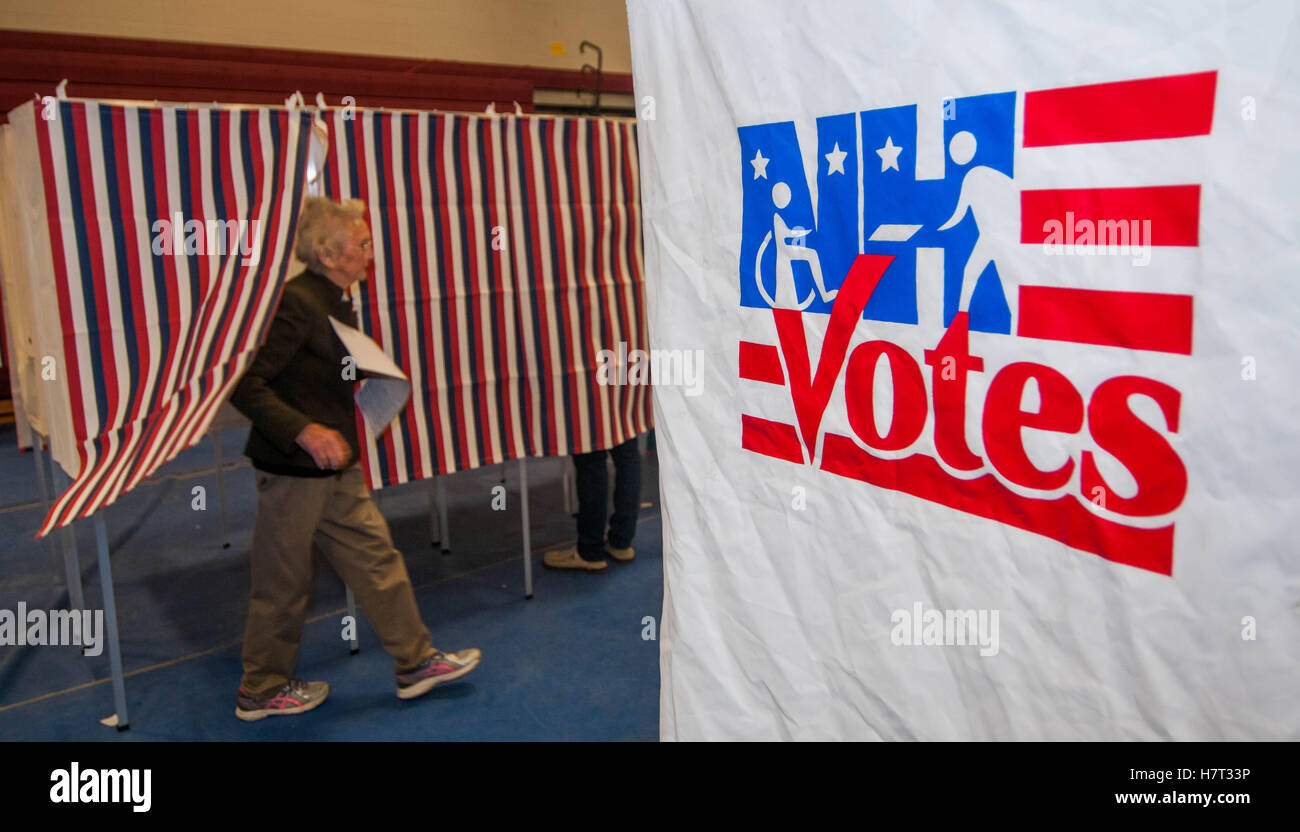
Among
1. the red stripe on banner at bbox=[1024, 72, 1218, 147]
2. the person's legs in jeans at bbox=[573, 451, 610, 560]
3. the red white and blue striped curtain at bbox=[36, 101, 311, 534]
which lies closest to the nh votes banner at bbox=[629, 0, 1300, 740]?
the red stripe on banner at bbox=[1024, 72, 1218, 147]

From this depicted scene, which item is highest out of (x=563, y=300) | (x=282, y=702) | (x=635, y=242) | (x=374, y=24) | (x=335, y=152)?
(x=374, y=24)

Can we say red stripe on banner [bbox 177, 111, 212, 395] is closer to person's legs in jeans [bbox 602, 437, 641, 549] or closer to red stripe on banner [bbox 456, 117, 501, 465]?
red stripe on banner [bbox 456, 117, 501, 465]

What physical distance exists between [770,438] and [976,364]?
0.20 meters

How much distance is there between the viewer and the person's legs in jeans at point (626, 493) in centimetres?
387

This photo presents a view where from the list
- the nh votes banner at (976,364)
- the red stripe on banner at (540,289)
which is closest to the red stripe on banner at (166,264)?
the red stripe on banner at (540,289)

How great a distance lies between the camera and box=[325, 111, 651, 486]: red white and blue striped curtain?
3.11 metres

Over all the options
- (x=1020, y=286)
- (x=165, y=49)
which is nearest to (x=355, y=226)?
(x=1020, y=286)

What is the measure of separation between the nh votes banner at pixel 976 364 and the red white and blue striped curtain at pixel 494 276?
241 centimetres

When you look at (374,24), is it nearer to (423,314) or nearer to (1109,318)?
(423,314)

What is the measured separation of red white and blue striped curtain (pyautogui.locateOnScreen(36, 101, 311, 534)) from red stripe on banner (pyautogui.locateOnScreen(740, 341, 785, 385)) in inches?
80.4

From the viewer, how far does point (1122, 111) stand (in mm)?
540

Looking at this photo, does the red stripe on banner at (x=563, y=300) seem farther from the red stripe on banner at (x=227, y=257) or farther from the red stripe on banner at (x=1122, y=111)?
the red stripe on banner at (x=1122, y=111)

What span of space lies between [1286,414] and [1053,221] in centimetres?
17

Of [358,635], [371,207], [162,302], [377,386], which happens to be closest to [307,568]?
[377,386]
